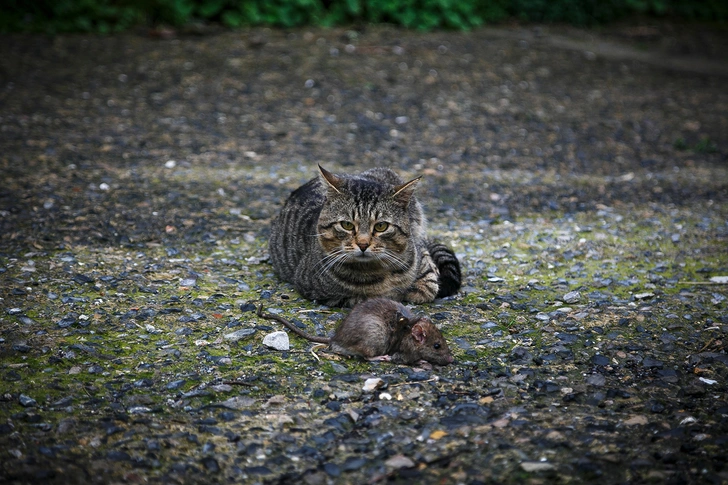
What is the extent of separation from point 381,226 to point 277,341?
1052mm

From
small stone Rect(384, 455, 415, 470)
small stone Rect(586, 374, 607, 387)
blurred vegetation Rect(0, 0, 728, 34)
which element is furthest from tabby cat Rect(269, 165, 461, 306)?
blurred vegetation Rect(0, 0, 728, 34)

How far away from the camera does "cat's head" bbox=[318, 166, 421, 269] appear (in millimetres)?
4910

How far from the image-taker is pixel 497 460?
3.46 metres

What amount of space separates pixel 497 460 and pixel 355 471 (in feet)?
2.20

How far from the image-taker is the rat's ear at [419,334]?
436 centimetres

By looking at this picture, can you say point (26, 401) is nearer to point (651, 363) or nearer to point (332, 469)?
point (332, 469)

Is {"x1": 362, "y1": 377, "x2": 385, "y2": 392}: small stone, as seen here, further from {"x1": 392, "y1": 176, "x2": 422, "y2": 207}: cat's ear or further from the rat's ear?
{"x1": 392, "y1": 176, "x2": 422, "y2": 207}: cat's ear

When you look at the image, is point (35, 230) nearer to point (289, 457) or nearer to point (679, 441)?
point (289, 457)

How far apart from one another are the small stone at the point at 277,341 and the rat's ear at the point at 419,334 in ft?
2.61

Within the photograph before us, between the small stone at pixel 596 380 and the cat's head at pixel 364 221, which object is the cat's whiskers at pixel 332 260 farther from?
the small stone at pixel 596 380

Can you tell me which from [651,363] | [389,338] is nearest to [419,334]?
[389,338]

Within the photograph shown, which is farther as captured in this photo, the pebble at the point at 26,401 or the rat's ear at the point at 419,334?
the rat's ear at the point at 419,334

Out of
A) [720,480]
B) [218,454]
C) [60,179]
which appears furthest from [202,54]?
[720,480]

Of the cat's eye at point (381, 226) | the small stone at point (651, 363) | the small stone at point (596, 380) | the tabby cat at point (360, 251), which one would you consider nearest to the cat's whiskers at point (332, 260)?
the tabby cat at point (360, 251)
